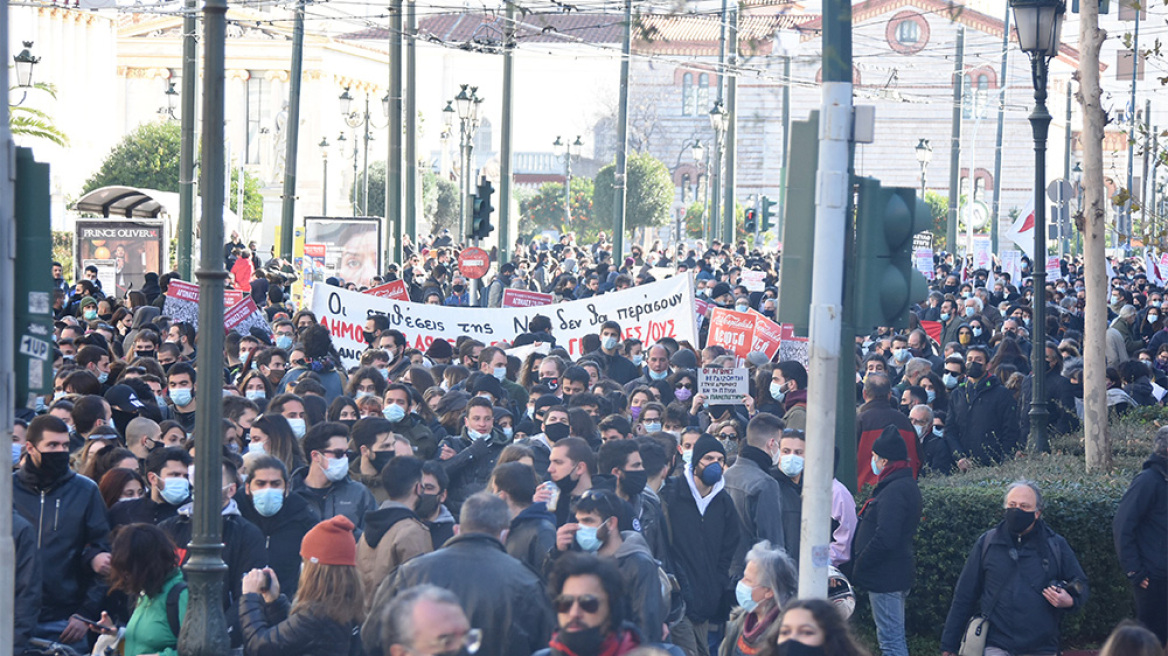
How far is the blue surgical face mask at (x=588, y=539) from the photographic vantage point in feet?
23.5

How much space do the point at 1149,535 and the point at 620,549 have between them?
3.31 meters

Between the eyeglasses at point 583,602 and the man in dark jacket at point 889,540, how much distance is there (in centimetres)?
347

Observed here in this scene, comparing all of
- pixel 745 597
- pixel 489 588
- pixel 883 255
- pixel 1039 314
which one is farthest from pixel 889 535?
pixel 1039 314

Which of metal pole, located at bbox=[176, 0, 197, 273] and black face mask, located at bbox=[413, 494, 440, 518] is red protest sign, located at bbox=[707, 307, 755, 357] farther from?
black face mask, located at bbox=[413, 494, 440, 518]

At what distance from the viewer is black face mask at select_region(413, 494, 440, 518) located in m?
7.88

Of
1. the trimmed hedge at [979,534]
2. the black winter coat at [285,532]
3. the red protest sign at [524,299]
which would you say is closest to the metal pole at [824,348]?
the black winter coat at [285,532]

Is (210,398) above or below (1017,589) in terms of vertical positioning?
above

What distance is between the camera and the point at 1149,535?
891 centimetres

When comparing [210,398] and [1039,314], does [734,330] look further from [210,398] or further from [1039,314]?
[210,398]

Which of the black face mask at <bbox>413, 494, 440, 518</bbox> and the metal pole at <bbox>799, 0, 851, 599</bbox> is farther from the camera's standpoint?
the black face mask at <bbox>413, 494, 440, 518</bbox>

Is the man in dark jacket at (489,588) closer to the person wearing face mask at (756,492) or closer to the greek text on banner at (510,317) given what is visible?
the person wearing face mask at (756,492)

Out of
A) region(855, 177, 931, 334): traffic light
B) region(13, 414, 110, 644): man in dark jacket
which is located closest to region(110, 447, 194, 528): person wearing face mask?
region(13, 414, 110, 644): man in dark jacket

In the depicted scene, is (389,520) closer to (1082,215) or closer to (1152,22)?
(1082,215)

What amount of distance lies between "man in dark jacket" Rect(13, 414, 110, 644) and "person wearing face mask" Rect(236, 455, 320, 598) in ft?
2.21
